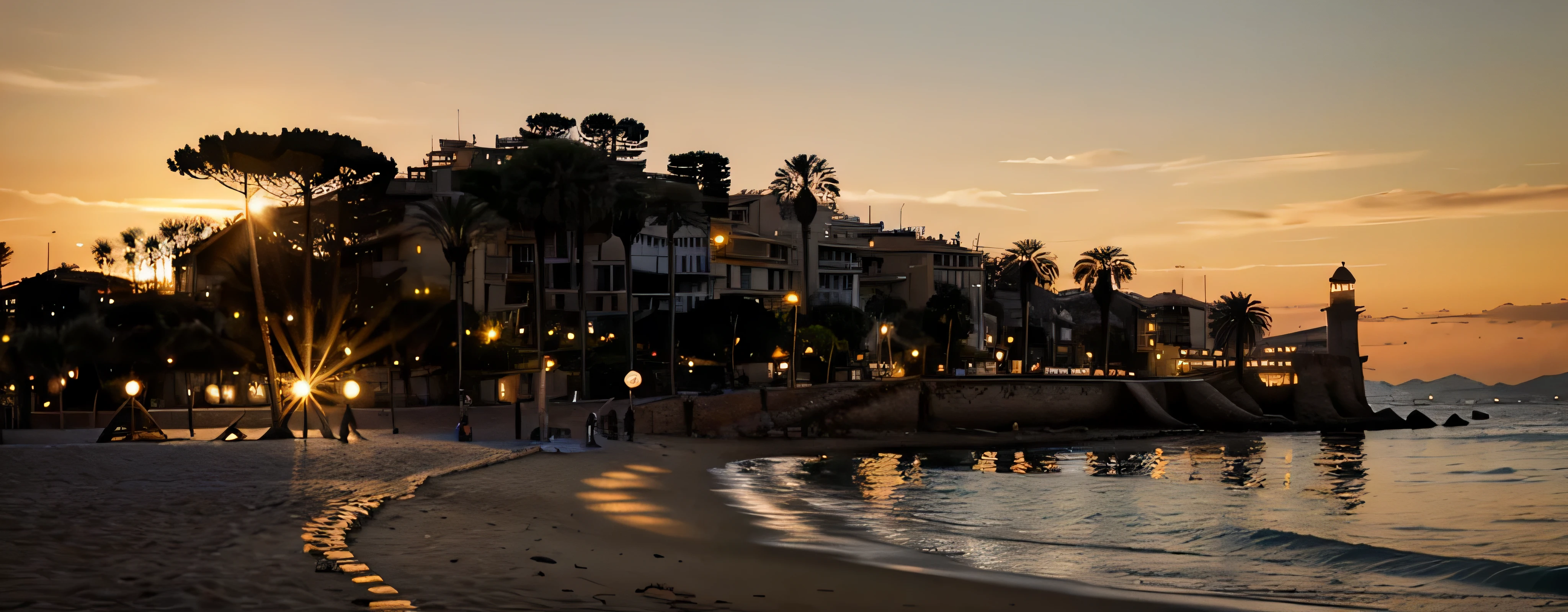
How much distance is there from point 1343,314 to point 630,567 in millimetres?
121733

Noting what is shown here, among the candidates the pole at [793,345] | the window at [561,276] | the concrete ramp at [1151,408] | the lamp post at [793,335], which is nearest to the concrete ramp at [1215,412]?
the concrete ramp at [1151,408]

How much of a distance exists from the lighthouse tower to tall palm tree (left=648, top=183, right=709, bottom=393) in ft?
225

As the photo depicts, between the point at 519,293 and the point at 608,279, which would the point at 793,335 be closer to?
the point at 608,279

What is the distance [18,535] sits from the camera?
1530cm

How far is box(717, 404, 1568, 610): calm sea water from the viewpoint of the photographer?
21.4 m

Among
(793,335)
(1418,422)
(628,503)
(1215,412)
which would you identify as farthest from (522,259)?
(1418,422)

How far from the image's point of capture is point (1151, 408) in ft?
272

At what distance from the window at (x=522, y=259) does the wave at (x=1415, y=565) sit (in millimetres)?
63466

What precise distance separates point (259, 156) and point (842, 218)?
119 meters

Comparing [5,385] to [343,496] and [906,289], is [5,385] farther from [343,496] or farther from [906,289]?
[906,289]

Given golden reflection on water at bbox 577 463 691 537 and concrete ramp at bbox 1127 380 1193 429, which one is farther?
concrete ramp at bbox 1127 380 1193 429

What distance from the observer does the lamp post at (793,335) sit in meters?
65.4

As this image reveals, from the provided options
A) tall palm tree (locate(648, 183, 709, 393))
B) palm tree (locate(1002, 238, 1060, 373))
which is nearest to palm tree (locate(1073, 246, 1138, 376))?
palm tree (locate(1002, 238, 1060, 373))

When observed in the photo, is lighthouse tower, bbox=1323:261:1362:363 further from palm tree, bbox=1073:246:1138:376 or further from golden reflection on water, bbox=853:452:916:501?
golden reflection on water, bbox=853:452:916:501
